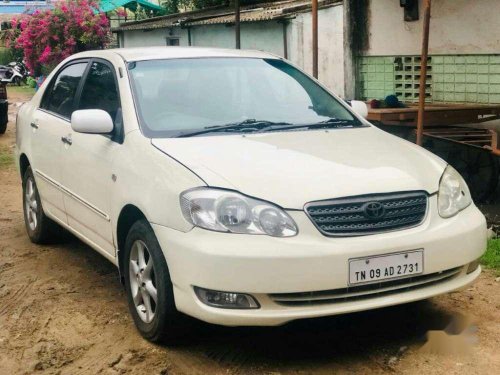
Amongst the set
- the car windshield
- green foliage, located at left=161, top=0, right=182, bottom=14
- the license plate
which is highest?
green foliage, located at left=161, top=0, right=182, bottom=14

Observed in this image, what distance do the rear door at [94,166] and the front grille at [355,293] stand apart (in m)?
1.43

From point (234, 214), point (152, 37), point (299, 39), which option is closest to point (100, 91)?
point (234, 214)

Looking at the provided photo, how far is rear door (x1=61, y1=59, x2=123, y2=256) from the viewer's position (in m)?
4.76

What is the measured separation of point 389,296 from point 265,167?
900mm

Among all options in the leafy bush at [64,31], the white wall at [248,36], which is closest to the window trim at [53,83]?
the white wall at [248,36]

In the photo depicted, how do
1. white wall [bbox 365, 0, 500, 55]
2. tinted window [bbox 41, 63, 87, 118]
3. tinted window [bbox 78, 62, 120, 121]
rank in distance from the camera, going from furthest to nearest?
white wall [bbox 365, 0, 500, 55], tinted window [bbox 41, 63, 87, 118], tinted window [bbox 78, 62, 120, 121]

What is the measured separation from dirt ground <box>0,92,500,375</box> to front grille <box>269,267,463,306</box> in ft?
1.20

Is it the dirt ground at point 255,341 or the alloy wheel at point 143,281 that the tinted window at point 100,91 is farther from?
the dirt ground at point 255,341

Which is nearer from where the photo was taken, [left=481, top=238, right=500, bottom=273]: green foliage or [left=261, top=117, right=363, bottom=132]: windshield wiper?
[left=261, top=117, right=363, bottom=132]: windshield wiper

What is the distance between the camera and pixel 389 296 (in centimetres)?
389

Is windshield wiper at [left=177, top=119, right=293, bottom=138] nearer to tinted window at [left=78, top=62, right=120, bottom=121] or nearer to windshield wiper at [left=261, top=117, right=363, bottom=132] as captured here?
windshield wiper at [left=261, top=117, right=363, bottom=132]

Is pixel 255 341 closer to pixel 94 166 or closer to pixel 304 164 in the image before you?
pixel 304 164

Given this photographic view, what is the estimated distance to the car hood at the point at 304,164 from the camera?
3.82 metres

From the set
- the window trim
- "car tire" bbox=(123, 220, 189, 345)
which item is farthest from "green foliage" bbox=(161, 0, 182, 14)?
"car tire" bbox=(123, 220, 189, 345)
